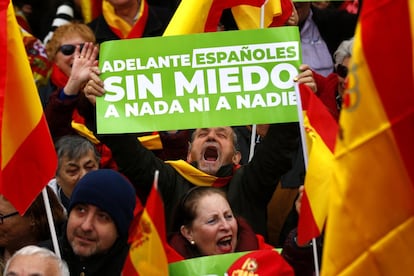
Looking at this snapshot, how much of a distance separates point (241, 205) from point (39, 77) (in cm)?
270

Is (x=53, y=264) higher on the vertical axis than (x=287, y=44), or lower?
lower

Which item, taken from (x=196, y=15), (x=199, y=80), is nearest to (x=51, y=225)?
(x=199, y=80)

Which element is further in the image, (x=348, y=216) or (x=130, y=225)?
(x=130, y=225)

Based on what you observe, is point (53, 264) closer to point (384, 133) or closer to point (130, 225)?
point (130, 225)

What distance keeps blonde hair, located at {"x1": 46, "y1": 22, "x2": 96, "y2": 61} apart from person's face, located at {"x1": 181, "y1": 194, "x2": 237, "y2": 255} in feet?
7.19

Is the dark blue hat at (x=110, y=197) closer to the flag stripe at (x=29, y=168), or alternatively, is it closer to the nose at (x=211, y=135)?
the flag stripe at (x=29, y=168)

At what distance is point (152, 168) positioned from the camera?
20.6ft

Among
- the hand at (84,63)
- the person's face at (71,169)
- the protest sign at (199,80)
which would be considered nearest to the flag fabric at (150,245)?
the protest sign at (199,80)

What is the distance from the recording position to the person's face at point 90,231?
19.0ft

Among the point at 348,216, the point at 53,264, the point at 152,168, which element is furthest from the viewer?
the point at 152,168

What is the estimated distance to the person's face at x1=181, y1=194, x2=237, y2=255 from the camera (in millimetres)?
5824

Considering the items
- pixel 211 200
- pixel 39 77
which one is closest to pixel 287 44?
pixel 211 200

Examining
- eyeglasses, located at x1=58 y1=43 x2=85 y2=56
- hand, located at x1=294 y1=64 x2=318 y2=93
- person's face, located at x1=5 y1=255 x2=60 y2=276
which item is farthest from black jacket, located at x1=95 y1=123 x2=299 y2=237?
eyeglasses, located at x1=58 y1=43 x2=85 y2=56

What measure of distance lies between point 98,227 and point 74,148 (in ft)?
3.69
